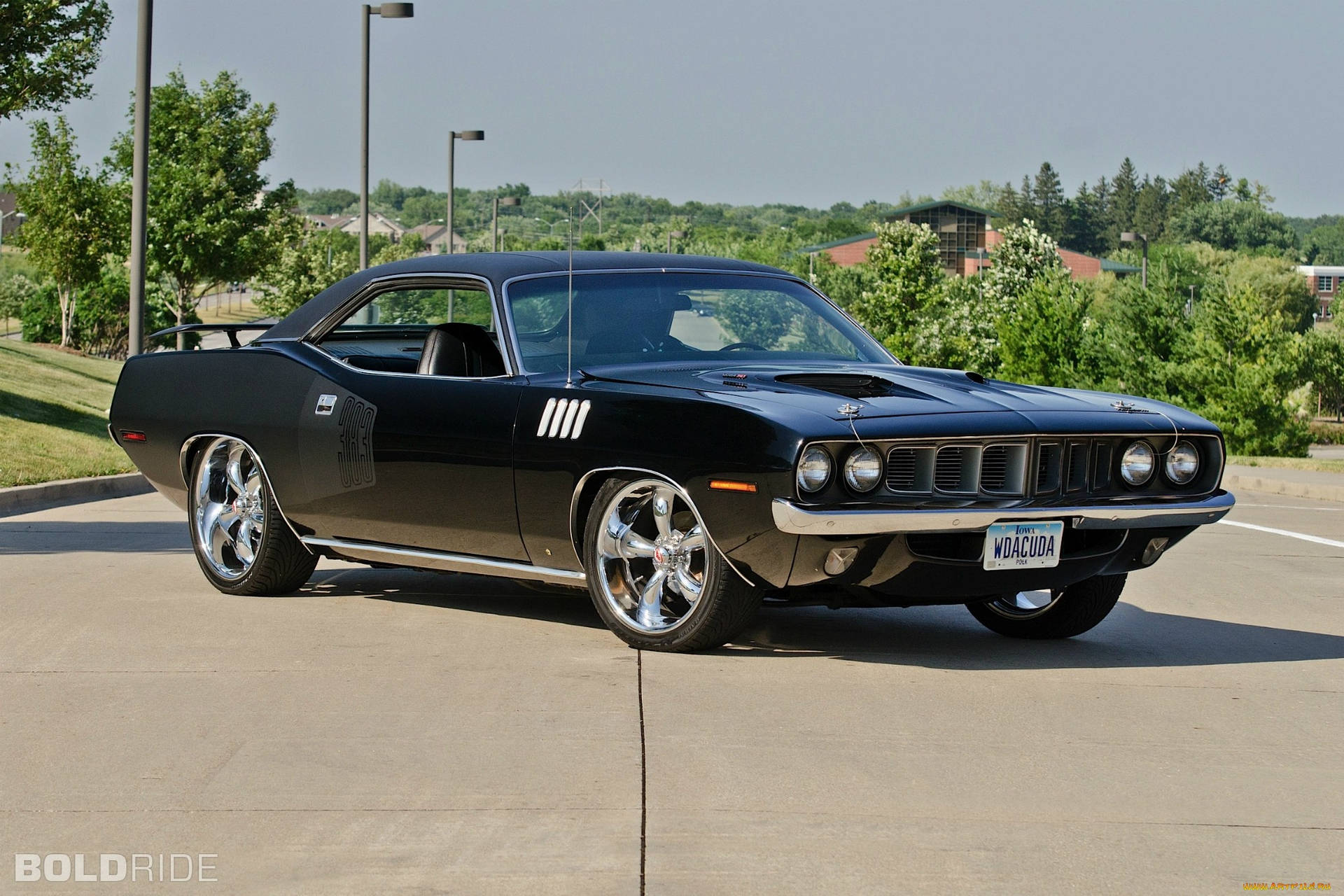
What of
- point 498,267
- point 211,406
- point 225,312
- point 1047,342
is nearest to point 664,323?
point 498,267

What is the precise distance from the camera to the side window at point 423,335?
7.37m

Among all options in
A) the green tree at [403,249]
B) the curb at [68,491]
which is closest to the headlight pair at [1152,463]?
the curb at [68,491]

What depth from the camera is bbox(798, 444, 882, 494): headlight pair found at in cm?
585

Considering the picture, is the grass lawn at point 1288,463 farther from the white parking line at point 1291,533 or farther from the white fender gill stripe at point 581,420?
the white fender gill stripe at point 581,420

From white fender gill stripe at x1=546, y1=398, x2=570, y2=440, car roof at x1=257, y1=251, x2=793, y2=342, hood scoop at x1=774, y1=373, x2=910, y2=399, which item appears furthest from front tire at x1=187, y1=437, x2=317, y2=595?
hood scoop at x1=774, y1=373, x2=910, y2=399

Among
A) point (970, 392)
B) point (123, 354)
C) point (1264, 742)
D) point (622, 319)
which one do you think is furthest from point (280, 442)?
point (123, 354)

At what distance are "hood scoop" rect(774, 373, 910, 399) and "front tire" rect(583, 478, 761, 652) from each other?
68cm

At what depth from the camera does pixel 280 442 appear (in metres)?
7.85

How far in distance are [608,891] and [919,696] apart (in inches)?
93.3

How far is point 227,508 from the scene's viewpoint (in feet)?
27.1

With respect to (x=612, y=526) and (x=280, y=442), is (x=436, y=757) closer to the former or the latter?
(x=612, y=526)

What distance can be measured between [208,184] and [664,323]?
34.8 metres

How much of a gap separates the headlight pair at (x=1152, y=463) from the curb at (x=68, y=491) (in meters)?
9.09

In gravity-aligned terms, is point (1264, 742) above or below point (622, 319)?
below
